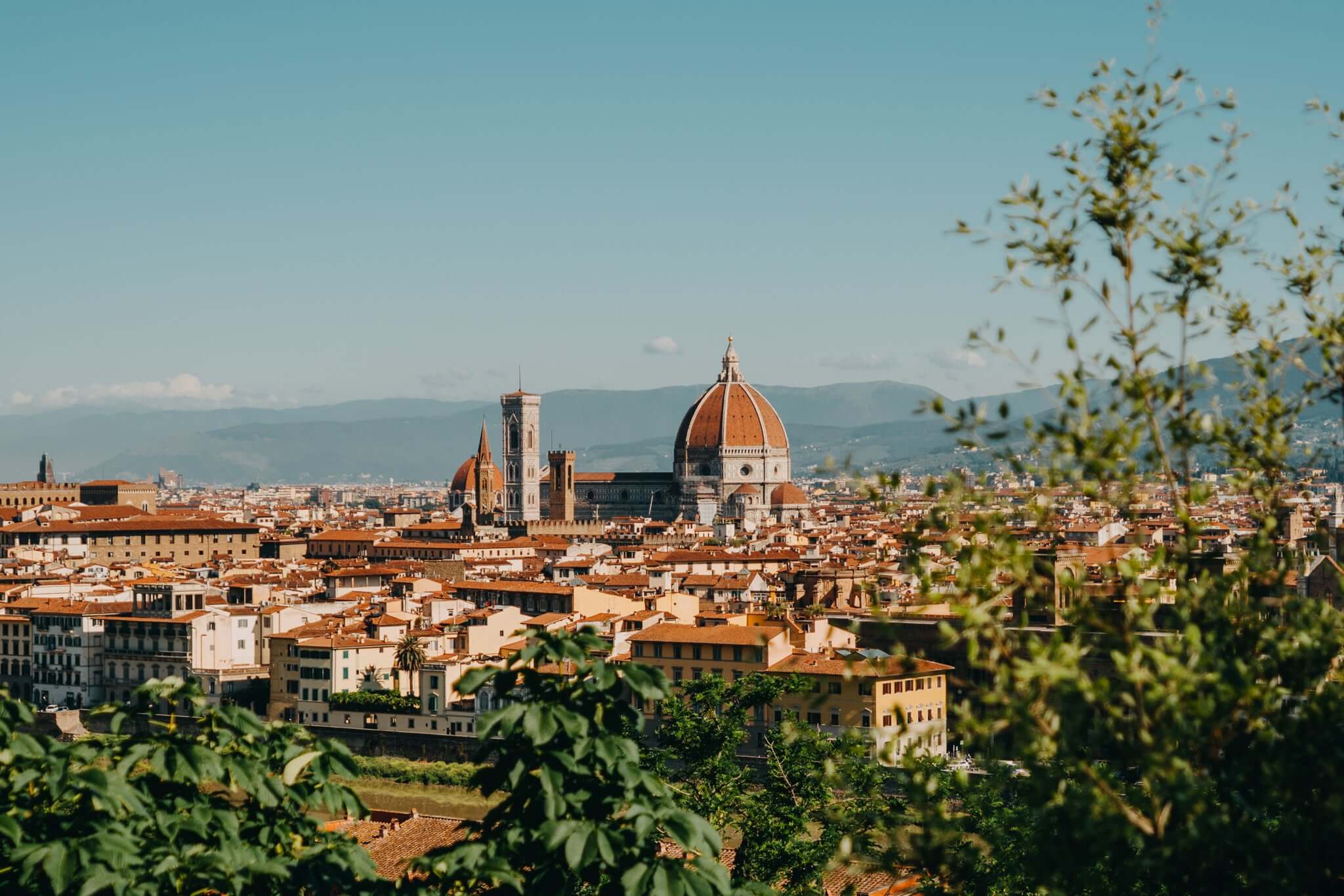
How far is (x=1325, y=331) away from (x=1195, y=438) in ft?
4.14

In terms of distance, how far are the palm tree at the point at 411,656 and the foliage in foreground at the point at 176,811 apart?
4039 cm

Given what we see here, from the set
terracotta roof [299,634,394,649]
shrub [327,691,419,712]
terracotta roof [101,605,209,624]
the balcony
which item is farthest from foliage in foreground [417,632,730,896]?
terracotta roof [101,605,209,624]

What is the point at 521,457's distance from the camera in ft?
444

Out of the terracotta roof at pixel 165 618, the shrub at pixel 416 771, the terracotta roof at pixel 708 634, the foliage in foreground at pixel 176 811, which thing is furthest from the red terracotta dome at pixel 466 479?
the foliage in foreground at pixel 176 811

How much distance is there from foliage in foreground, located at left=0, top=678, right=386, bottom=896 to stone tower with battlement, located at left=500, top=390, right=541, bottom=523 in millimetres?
124175

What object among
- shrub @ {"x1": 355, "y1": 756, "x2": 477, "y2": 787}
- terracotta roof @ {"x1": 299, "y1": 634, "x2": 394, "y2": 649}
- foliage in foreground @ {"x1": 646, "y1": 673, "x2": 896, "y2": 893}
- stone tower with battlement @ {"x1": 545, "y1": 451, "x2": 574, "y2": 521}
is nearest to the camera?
foliage in foreground @ {"x1": 646, "y1": 673, "x2": 896, "y2": 893}

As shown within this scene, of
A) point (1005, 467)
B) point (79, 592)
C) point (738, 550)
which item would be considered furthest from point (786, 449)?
point (1005, 467)

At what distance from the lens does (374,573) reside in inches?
2808

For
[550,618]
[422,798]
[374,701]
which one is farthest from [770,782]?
[550,618]

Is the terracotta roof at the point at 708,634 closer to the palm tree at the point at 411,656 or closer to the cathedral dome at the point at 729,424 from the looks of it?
the palm tree at the point at 411,656

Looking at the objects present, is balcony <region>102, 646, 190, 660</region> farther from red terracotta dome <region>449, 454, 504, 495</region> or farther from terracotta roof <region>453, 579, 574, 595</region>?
red terracotta dome <region>449, 454, 504, 495</region>

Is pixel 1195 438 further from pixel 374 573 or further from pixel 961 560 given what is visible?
pixel 374 573

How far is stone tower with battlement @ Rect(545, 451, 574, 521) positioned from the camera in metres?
129

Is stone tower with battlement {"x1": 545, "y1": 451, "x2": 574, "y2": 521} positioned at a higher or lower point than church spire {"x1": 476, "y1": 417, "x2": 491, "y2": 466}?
lower
